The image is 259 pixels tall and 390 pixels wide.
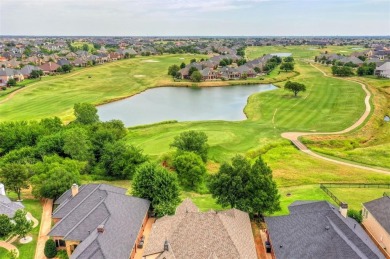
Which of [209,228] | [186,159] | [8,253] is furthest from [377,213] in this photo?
[8,253]

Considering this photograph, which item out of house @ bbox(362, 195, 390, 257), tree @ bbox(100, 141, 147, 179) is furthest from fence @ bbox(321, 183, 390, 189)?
tree @ bbox(100, 141, 147, 179)

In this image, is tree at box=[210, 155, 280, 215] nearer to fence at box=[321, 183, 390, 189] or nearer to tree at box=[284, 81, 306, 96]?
fence at box=[321, 183, 390, 189]

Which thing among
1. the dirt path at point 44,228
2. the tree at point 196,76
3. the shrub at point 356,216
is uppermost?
the shrub at point 356,216

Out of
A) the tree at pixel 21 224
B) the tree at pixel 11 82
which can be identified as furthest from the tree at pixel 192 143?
the tree at pixel 11 82

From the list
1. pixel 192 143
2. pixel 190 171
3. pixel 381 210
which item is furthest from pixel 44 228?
pixel 381 210

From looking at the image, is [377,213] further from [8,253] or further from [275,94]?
[275,94]

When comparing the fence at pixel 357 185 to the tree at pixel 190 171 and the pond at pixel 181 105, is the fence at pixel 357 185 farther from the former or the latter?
the pond at pixel 181 105

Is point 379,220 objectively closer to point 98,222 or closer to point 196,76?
point 98,222
